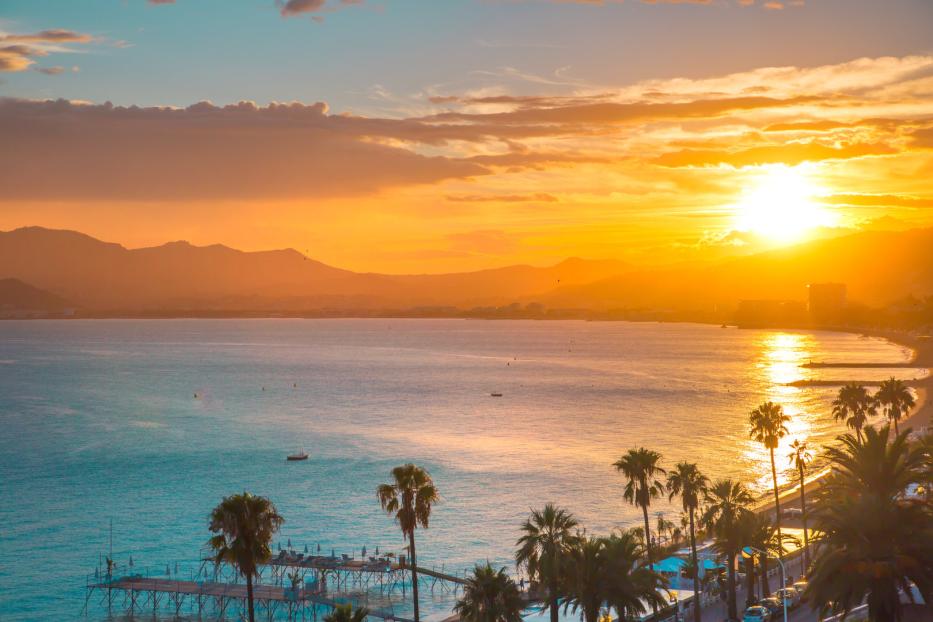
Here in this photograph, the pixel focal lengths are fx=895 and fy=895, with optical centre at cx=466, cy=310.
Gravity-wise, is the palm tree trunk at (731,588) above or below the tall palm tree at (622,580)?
below

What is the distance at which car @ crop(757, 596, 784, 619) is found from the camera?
139 feet

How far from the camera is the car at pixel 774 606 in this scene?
42281 millimetres

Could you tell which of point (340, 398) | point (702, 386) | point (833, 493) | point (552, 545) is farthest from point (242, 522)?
point (702, 386)

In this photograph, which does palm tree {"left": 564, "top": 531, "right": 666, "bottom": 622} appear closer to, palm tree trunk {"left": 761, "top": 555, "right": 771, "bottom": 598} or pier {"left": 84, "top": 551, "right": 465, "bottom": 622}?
palm tree trunk {"left": 761, "top": 555, "right": 771, "bottom": 598}

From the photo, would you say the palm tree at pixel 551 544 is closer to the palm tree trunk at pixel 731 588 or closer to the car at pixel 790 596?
the palm tree trunk at pixel 731 588

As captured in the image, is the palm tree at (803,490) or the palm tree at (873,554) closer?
the palm tree at (873,554)

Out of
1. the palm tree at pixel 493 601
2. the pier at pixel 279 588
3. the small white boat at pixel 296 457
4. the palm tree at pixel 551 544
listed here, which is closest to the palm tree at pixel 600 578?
the palm tree at pixel 551 544

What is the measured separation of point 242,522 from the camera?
1319 inches

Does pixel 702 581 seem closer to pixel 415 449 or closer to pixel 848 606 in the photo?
pixel 848 606

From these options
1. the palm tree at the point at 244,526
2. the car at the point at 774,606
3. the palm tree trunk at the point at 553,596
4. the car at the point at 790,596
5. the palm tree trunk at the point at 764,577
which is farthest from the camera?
the palm tree trunk at the point at 764,577

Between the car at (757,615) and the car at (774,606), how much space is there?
37cm

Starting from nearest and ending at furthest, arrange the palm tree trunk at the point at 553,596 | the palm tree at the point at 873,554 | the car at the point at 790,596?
the palm tree at the point at 873,554, the palm tree trunk at the point at 553,596, the car at the point at 790,596

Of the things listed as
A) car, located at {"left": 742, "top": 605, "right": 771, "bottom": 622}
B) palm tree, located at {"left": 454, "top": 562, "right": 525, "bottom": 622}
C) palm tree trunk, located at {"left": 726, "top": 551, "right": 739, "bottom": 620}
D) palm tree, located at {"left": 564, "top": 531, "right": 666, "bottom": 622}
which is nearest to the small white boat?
palm tree trunk, located at {"left": 726, "top": 551, "right": 739, "bottom": 620}

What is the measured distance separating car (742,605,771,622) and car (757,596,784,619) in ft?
1.22
